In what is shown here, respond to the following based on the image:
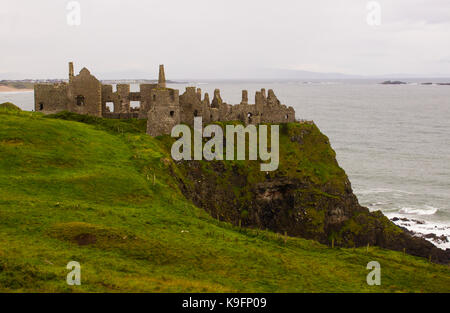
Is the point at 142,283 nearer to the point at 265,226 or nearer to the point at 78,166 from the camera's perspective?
the point at 78,166

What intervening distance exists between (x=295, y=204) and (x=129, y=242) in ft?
130

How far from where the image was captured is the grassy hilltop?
1020 inches

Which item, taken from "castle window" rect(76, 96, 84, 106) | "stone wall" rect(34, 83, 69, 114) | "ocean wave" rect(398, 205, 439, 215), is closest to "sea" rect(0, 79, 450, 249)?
"ocean wave" rect(398, 205, 439, 215)

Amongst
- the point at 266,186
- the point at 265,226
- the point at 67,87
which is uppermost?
the point at 67,87

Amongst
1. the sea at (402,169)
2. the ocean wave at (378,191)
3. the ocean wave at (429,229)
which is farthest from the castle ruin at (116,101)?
the ocean wave at (378,191)

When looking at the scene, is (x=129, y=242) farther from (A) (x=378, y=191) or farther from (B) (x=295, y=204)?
(A) (x=378, y=191)

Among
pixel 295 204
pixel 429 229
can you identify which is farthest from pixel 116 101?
pixel 429 229

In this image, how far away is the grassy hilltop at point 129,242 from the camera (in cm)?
2591

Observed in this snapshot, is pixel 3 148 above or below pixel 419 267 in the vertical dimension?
above

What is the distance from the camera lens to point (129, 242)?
31.1 meters

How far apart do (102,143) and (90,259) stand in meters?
28.6

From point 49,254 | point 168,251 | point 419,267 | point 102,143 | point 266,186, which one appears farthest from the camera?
point 266,186

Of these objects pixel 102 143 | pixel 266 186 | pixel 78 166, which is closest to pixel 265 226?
pixel 266 186
